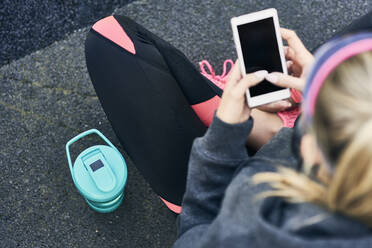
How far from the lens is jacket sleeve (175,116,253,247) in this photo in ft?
2.80

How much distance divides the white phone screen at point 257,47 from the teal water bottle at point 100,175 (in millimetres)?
636

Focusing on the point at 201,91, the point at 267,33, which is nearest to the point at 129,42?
the point at 201,91

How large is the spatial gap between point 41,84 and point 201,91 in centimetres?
82

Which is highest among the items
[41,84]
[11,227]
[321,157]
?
[321,157]

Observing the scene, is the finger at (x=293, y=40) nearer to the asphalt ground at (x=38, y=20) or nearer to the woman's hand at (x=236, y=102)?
the woman's hand at (x=236, y=102)

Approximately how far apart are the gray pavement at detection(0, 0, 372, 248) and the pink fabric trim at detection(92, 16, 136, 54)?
49 centimetres

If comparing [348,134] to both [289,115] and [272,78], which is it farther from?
[289,115]

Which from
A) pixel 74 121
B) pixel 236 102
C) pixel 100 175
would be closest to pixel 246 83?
pixel 236 102

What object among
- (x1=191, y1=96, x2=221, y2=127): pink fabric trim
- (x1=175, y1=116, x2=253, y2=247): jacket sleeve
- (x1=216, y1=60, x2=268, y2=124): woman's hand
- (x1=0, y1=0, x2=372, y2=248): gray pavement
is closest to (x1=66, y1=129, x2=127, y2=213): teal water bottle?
(x1=0, y1=0, x2=372, y2=248): gray pavement

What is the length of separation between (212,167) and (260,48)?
1.13 feet

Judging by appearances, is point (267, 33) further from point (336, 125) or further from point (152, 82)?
point (336, 125)

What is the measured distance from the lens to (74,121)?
160 cm

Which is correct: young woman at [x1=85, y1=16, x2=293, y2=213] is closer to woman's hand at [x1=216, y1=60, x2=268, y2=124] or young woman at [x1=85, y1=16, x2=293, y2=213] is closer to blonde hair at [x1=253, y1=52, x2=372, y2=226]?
woman's hand at [x1=216, y1=60, x2=268, y2=124]

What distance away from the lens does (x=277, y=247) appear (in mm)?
604
